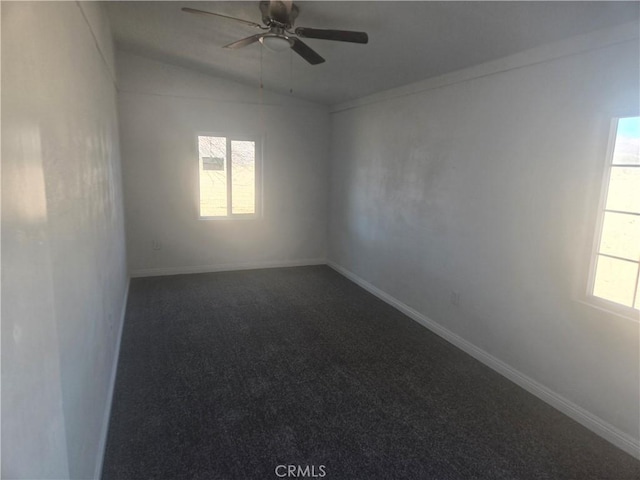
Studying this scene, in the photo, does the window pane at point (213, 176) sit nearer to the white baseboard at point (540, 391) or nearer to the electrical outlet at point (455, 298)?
the white baseboard at point (540, 391)

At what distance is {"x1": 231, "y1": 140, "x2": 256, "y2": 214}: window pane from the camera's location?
18.3 ft

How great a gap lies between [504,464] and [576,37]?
2608 millimetres

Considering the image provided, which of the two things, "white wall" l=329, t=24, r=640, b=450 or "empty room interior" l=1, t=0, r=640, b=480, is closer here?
"empty room interior" l=1, t=0, r=640, b=480

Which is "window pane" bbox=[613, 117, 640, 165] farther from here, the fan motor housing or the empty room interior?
the fan motor housing

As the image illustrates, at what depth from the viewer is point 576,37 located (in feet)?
7.93

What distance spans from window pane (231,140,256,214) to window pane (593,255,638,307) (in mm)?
4433

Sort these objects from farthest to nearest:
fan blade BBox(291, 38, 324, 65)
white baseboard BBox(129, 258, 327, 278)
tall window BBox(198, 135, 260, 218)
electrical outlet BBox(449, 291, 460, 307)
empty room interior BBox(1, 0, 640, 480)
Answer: tall window BBox(198, 135, 260, 218), white baseboard BBox(129, 258, 327, 278), electrical outlet BBox(449, 291, 460, 307), fan blade BBox(291, 38, 324, 65), empty room interior BBox(1, 0, 640, 480)

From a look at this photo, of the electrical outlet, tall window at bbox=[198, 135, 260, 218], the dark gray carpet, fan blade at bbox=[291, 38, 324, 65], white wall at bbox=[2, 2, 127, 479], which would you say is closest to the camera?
white wall at bbox=[2, 2, 127, 479]

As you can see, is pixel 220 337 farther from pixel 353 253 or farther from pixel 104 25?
pixel 104 25

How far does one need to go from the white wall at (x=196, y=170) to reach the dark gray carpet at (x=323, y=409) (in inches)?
61.6

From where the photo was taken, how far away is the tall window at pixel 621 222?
225 centimetres

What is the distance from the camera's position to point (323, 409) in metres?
2.53

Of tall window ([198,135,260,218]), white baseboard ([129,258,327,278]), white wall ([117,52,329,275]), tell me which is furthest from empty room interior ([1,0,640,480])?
tall window ([198,135,260,218])

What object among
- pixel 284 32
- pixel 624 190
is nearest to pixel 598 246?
pixel 624 190
